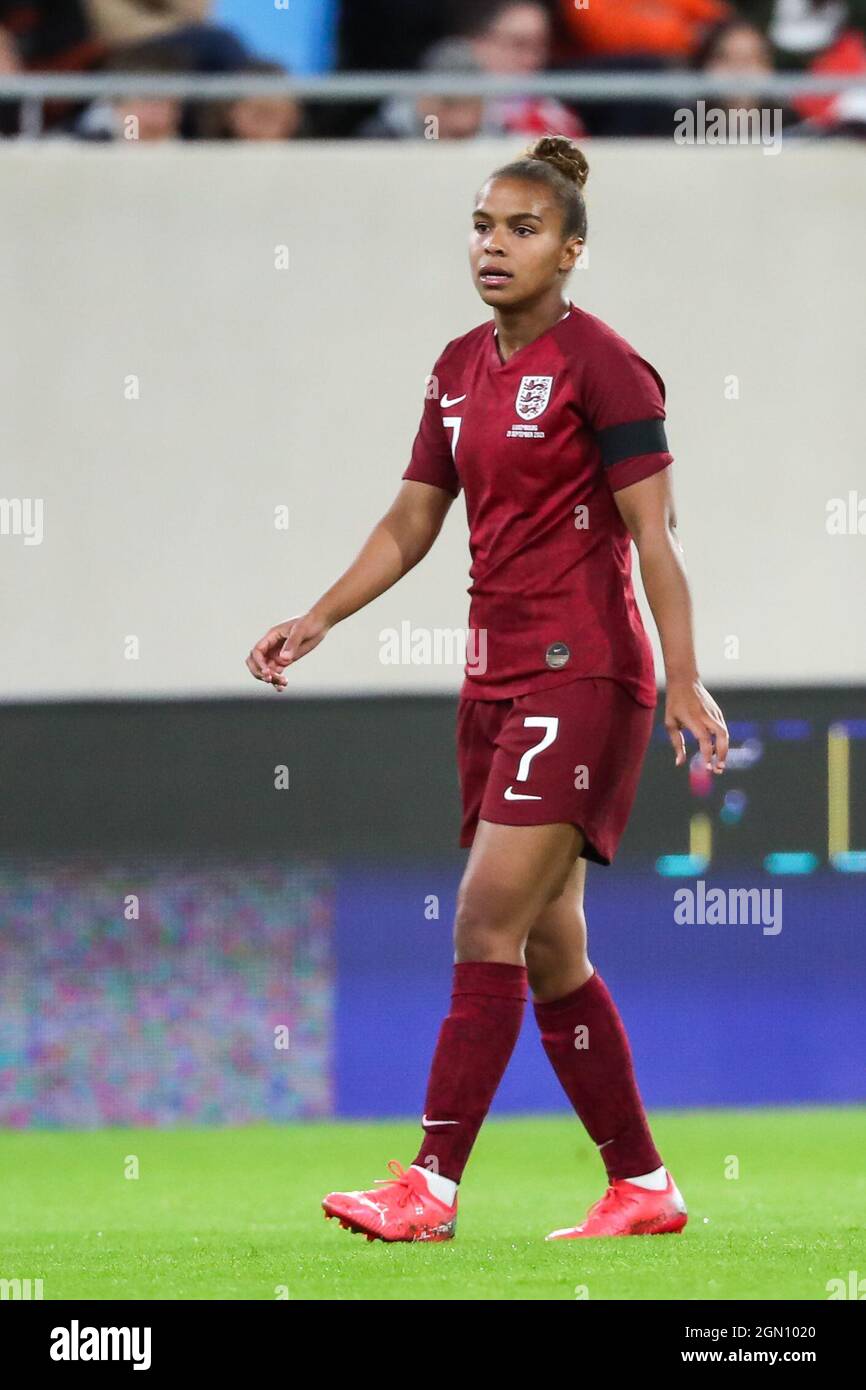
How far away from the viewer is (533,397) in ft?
14.2

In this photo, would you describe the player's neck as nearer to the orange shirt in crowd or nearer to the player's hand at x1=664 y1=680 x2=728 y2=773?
the player's hand at x1=664 y1=680 x2=728 y2=773

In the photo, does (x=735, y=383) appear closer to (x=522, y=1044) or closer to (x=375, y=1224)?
(x=522, y=1044)

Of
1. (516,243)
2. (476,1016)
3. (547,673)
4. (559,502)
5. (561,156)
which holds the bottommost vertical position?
(476,1016)

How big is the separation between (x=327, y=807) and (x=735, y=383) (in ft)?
6.14

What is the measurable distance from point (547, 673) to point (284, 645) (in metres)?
0.53

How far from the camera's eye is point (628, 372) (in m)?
4.30

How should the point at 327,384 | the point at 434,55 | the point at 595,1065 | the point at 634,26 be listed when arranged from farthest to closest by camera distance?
the point at 634,26, the point at 434,55, the point at 327,384, the point at 595,1065

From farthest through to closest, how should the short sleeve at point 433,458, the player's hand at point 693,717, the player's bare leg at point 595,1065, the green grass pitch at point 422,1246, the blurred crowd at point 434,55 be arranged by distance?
the blurred crowd at point 434,55
the short sleeve at point 433,458
the player's bare leg at point 595,1065
the player's hand at point 693,717
the green grass pitch at point 422,1246

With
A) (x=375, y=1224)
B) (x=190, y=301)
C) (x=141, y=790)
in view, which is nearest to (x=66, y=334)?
(x=190, y=301)

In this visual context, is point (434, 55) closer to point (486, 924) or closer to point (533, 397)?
point (533, 397)

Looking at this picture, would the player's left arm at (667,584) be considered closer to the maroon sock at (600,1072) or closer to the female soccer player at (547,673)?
the female soccer player at (547,673)

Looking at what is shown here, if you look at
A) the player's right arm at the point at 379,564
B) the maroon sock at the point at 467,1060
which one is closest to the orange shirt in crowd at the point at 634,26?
the player's right arm at the point at 379,564

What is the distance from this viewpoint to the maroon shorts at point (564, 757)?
424 centimetres

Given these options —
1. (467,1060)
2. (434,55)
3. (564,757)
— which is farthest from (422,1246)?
(434,55)
